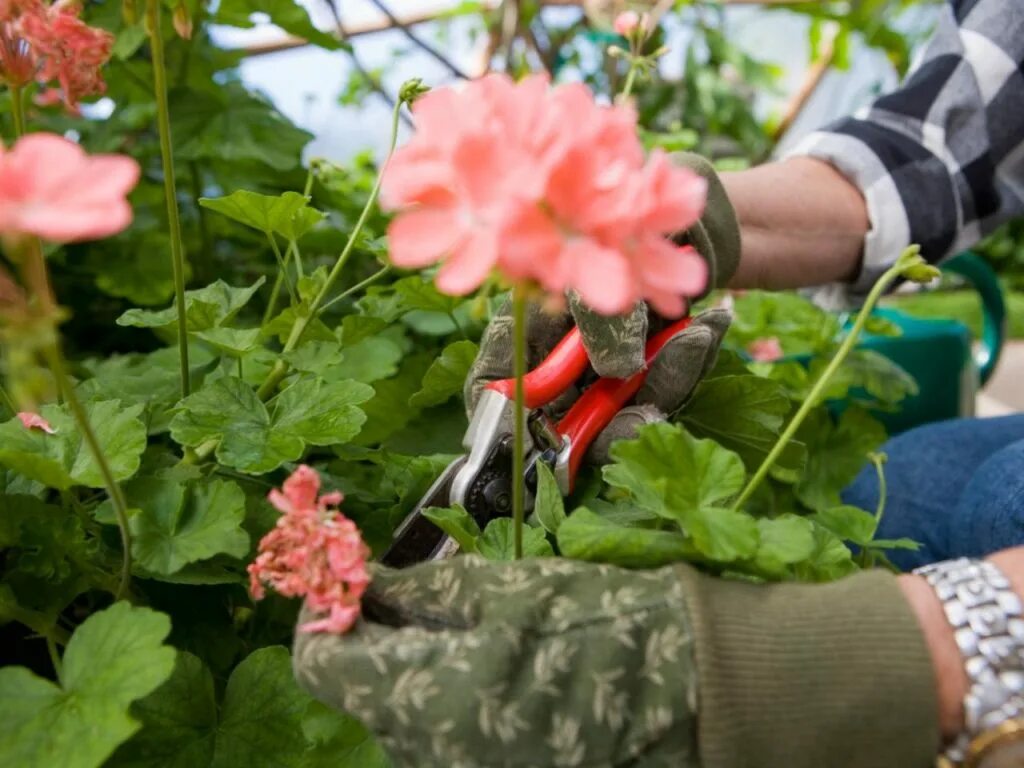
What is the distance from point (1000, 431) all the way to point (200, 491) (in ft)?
2.84

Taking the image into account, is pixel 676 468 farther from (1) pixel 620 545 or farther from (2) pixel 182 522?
(2) pixel 182 522

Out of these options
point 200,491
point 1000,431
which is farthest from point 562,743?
point 1000,431

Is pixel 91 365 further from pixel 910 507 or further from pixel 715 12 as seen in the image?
pixel 715 12

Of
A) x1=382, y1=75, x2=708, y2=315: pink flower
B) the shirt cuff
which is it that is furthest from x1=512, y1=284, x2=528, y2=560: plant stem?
the shirt cuff

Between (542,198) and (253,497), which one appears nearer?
(542,198)

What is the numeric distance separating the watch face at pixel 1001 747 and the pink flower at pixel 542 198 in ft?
0.78

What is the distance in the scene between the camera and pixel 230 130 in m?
1.08

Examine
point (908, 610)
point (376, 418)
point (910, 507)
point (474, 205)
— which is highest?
point (474, 205)

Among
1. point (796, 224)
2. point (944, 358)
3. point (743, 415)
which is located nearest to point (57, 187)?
point (743, 415)

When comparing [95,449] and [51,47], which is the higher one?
[51,47]

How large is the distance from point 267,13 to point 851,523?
2.80 feet

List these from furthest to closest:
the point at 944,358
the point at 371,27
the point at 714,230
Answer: the point at 371,27, the point at 944,358, the point at 714,230

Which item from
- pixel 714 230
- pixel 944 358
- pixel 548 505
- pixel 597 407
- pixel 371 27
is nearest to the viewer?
pixel 548 505

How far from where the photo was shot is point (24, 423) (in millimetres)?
537
